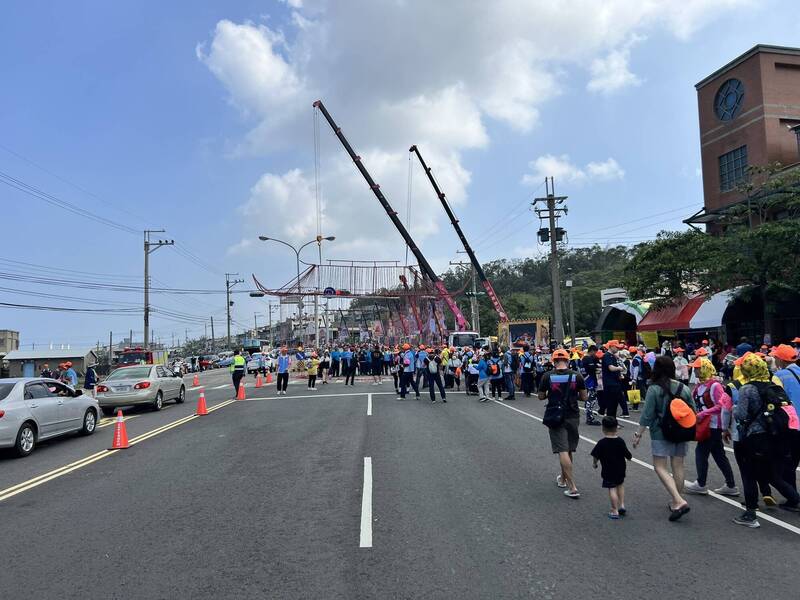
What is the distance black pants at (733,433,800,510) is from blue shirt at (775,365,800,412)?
783mm

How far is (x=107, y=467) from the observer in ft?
29.5

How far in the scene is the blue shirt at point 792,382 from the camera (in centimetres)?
638

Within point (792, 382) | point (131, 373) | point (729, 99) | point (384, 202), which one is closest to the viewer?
point (792, 382)

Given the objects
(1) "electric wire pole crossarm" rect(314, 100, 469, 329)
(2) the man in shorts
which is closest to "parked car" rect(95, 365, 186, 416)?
(2) the man in shorts

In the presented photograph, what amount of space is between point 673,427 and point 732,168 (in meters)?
32.4

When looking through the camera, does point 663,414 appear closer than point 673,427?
No

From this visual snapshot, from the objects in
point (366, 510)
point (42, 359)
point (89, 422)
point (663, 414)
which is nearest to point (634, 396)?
point (663, 414)

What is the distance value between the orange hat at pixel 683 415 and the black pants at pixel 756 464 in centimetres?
57

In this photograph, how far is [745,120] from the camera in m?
31.8

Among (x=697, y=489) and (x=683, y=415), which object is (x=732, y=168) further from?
(x=683, y=415)

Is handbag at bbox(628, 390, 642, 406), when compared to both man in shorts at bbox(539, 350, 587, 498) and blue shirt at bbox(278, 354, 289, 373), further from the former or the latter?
blue shirt at bbox(278, 354, 289, 373)

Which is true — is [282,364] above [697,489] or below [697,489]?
above

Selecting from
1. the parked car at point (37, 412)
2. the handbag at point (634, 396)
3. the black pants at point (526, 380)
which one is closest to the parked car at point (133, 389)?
the parked car at point (37, 412)

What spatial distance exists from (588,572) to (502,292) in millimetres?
100476
